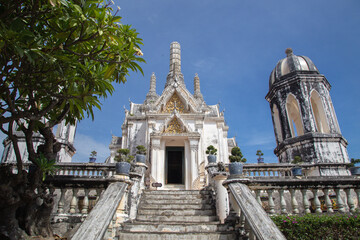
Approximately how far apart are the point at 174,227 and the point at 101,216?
2.10 metres

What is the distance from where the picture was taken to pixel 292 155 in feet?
46.7

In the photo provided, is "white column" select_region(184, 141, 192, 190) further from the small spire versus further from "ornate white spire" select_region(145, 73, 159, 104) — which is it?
the small spire

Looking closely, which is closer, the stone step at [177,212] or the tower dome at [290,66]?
the stone step at [177,212]

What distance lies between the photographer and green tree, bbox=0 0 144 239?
4121 millimetres

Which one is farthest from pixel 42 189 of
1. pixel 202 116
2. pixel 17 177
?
pixel 202 116

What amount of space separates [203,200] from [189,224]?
2533mm

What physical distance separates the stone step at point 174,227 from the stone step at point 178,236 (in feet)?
1.06

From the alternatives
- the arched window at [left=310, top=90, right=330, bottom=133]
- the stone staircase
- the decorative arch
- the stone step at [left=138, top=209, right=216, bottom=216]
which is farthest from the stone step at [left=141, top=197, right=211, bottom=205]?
the arched window at [left=310, top=90, right=330, bottom=133]

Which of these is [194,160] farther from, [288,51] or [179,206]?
[288,51]

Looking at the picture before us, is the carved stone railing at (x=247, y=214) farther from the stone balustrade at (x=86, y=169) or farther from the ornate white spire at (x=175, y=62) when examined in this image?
the ornate white spire at (x=175, y=62)

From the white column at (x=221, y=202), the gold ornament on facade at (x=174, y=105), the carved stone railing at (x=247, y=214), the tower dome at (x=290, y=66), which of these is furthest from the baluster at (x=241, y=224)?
the tower dome at (x=290, y=66)

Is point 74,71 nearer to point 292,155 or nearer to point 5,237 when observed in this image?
point 5,237

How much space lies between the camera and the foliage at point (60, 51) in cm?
405

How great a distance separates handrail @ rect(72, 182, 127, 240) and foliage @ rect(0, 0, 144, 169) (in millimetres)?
1645
